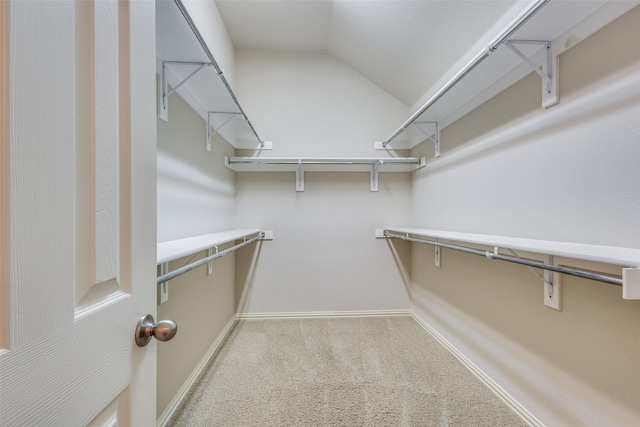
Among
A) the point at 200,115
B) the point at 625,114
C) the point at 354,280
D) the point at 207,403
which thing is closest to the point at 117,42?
the point at 200,115

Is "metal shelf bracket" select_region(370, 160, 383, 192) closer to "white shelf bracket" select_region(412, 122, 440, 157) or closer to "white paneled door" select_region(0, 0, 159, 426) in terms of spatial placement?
"white shelf bracket" select_region(412, 122, 440, 157)

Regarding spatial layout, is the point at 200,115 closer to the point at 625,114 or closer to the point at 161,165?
the point at 161,165

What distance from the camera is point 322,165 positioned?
2205 millimetres

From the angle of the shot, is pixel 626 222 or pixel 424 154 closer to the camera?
pixel 626 222

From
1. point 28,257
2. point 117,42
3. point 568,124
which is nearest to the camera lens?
point 28,257

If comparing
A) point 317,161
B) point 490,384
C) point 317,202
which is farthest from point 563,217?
point 317,202

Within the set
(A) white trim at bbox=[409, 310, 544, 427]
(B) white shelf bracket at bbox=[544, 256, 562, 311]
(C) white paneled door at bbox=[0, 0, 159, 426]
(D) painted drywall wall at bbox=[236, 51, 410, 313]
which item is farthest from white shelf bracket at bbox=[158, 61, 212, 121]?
(A) white trim at bbox=[409, 310, 544, 427]

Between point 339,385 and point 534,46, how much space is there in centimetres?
186

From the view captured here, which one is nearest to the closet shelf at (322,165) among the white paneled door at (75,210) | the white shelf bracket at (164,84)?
the white shelf bracket at (164,84)

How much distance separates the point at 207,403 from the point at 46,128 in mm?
1452

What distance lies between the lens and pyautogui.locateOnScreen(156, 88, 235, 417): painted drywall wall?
113 centimetres

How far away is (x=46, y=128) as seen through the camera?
30 cm

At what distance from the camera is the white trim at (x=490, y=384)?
1.12m

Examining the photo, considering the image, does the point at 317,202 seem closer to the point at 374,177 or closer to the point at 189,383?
the point at 374,177
